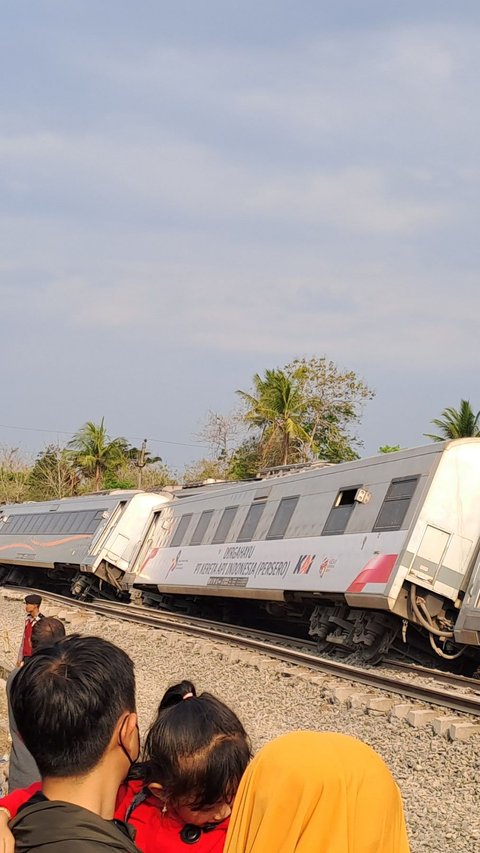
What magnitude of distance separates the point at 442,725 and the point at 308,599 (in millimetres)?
6572

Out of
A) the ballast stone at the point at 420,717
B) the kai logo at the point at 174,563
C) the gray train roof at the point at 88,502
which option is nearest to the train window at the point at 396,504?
the ballast stone at the point at 420,717

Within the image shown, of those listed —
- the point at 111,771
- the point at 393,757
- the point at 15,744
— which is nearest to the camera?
the point at 111,771

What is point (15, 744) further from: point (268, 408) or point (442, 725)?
point (268, 408)

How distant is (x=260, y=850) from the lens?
2301 millimetres

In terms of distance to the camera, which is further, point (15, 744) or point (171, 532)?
point (171, 532)

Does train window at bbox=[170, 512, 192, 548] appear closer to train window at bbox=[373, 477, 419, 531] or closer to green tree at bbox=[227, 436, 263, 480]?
train window at bbox=[373, 477, 419, 531]

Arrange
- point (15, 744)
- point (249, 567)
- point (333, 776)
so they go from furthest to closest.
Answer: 1. point (249, 567)
2. point (15, 744)
3. point (333, 776)

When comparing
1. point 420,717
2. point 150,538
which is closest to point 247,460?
point 150,538

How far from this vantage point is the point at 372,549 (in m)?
14.3

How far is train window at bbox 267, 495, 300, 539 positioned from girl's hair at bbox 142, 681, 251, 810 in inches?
560

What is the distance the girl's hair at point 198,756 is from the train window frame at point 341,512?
12098 mm

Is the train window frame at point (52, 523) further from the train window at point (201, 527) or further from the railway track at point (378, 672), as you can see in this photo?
the railway track at point (378, 672)

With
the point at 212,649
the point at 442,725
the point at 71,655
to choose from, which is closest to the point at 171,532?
the point at 212,649

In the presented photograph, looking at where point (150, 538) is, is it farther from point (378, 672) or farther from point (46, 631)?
point (46, 631)
